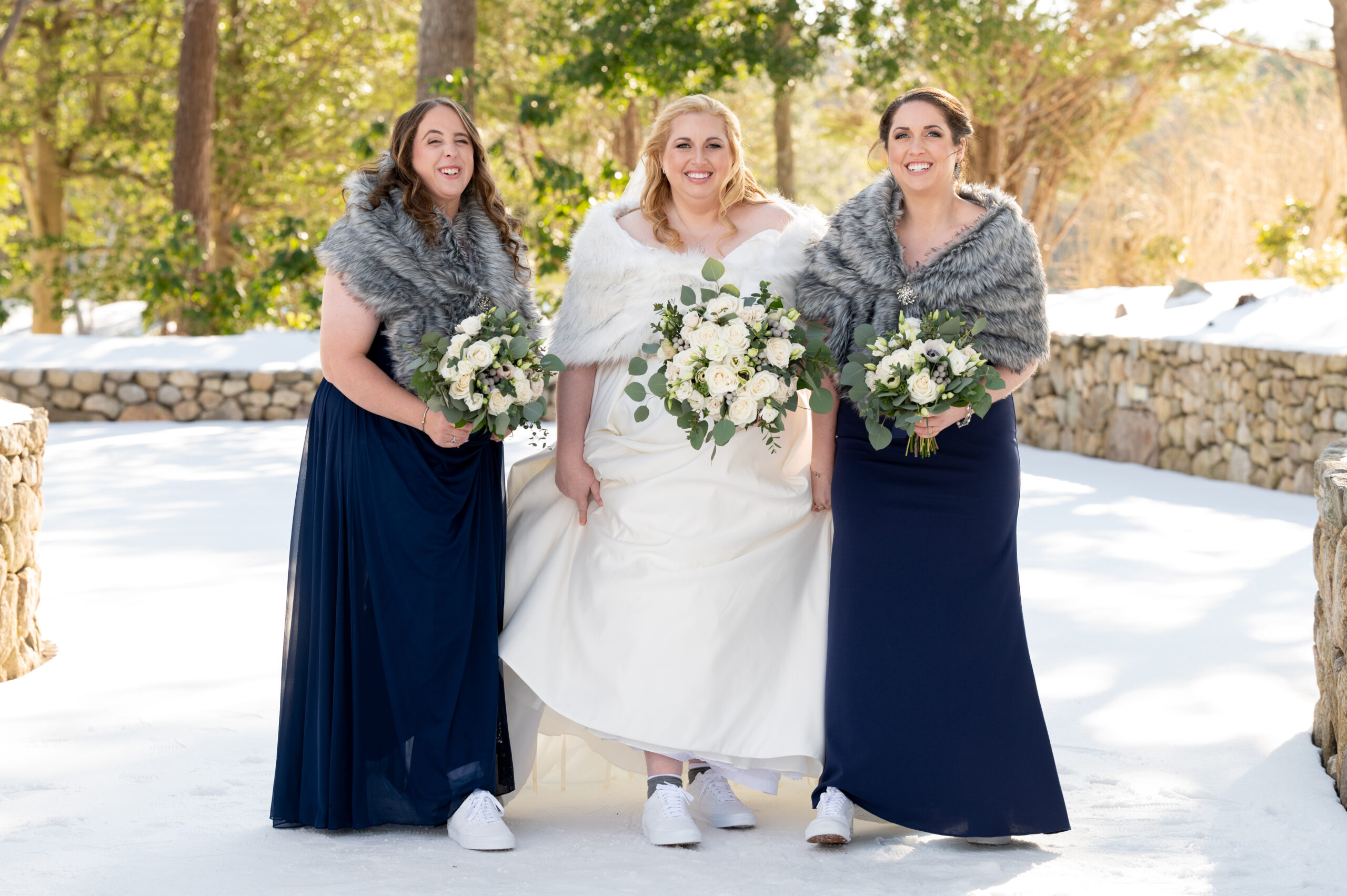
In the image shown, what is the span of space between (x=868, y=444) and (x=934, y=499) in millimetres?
208

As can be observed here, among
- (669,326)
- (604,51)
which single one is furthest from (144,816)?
(604,51)

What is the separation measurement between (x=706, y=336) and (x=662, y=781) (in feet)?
3.63

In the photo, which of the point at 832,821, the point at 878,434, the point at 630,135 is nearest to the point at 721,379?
the point at 878,434

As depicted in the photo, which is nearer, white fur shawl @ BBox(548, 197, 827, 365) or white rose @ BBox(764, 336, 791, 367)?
white rose @ BBox(764, 336, 791, 367)

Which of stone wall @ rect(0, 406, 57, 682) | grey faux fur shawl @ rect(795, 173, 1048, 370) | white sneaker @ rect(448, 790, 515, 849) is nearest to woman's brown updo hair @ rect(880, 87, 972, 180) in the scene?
grey faux fur shawl @ rect(795, 173, 1048, 370)

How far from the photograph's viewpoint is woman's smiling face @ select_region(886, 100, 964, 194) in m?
3.09

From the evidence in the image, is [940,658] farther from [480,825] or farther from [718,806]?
[480,825]

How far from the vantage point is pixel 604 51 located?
1301 centimetres

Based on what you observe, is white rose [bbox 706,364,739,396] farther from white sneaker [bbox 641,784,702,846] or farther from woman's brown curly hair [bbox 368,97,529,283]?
white sneaker [bbox 641,784,702,846]

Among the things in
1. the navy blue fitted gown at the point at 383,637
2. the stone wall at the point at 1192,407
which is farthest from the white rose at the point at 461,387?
the stone wall at the point at 1192,407

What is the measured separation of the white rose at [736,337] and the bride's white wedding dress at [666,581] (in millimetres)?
→ 361

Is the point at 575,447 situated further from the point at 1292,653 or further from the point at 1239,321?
the point at 1239,321

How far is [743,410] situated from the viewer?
9.48 ft

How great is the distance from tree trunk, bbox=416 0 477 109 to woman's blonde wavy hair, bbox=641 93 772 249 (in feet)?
26.6
